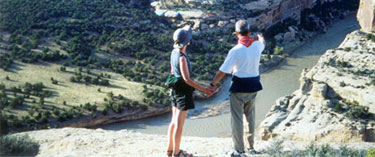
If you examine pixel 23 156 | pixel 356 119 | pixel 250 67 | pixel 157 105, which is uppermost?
pixel 250 67

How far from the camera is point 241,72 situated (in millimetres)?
8078

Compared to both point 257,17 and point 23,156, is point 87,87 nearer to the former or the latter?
point 23,156

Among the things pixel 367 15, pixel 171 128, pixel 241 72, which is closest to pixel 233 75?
pixel 241 72

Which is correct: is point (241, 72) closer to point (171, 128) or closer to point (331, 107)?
point (171, 128)

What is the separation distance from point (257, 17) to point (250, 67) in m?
31.3

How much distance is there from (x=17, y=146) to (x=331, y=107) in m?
12.7

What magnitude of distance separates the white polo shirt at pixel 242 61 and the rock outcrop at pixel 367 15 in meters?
18.7

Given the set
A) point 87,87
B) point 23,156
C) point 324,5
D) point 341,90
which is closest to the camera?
point 23,156

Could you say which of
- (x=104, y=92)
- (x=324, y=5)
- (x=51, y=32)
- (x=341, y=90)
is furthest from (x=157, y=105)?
(x=324, y=5)

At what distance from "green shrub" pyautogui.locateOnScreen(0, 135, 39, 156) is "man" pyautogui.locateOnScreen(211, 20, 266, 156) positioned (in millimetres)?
4322

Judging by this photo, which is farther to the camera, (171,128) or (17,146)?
(17,146)

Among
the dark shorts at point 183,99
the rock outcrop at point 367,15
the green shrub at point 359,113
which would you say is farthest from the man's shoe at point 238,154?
the rock outcrop at point 367,15

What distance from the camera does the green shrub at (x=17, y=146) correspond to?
30.6 ft

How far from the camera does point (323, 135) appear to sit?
656 inches
